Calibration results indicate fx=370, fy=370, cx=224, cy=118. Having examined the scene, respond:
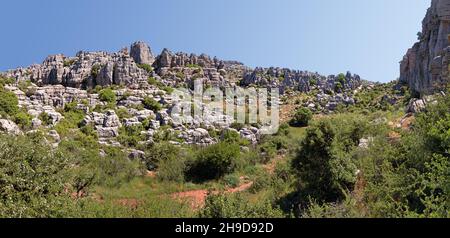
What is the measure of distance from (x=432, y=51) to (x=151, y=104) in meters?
32.4

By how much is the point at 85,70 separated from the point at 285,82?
115ft

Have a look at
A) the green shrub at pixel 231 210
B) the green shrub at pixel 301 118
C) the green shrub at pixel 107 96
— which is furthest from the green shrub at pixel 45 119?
the green shrub at pixel 231 210

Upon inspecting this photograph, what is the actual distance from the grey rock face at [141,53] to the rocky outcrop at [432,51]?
46.3 m

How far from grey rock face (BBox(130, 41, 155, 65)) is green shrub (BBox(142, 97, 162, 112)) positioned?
22.0 meters

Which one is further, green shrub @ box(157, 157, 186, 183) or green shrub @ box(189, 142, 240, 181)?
green shrub @ box(189, 142, 240, 181)

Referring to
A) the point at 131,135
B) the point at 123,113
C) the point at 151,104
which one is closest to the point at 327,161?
the point at 131,135

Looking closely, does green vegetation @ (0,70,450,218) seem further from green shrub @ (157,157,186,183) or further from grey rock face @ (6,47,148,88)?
grey rock face @ (6,47,148,88)

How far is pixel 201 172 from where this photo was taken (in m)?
29.8

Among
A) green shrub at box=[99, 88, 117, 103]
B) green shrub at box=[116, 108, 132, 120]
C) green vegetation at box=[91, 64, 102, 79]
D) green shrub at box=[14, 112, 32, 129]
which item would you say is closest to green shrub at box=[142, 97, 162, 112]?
green shrub at box=[116, 108, 132, 120]

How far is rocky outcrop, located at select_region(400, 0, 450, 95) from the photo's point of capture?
2806 centimetres

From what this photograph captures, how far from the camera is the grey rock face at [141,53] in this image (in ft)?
229

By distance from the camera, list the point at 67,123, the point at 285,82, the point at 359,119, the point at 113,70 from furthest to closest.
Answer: the point at 285,82 → the point at 113,70 → the point at 67,123 → the point at 359,119
